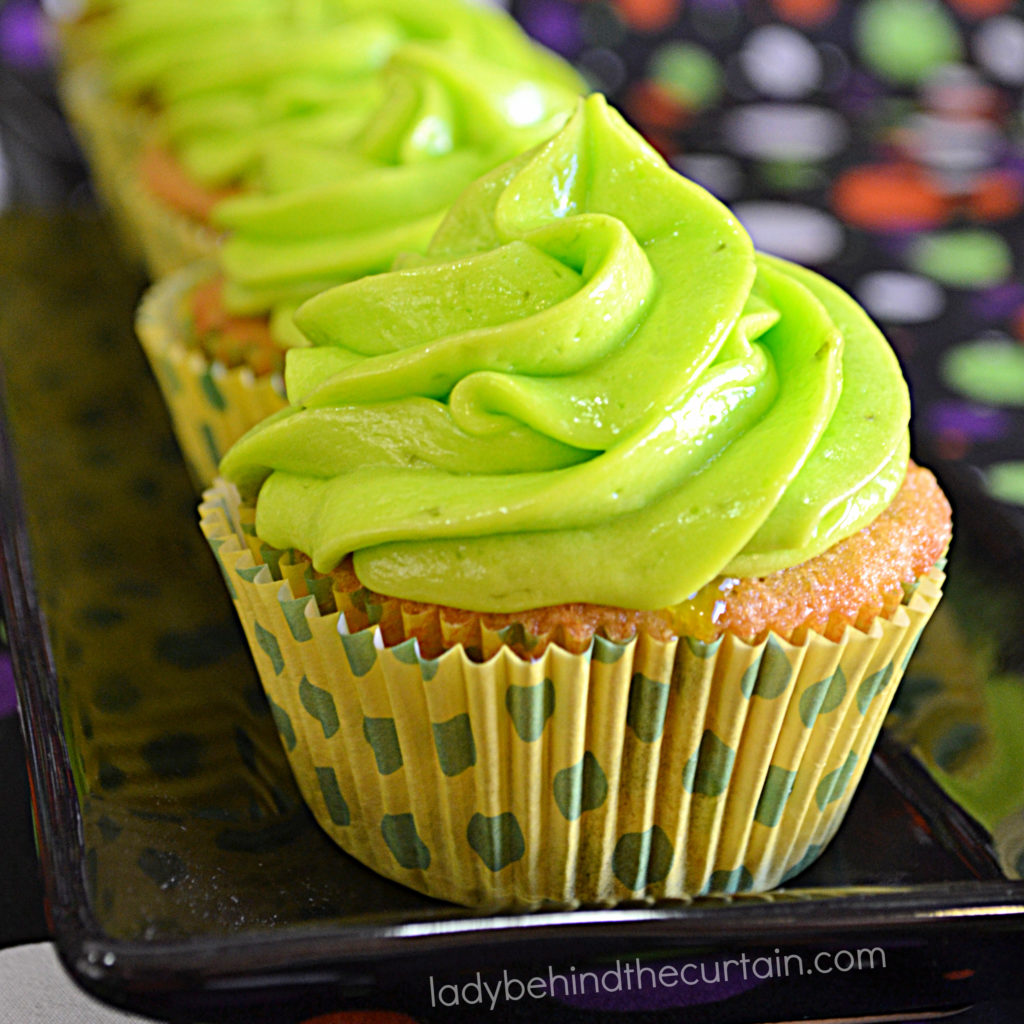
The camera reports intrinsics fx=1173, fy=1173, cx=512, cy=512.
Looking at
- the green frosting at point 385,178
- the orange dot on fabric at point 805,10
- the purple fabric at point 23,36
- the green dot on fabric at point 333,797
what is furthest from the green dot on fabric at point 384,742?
the purple fabric at point 23,36

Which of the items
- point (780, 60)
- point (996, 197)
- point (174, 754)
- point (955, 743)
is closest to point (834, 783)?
point (955, 743)

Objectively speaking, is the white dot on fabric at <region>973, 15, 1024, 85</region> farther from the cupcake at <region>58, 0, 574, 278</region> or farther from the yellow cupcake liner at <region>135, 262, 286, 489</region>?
the yellow cupcake liner at <region>135, 262, 286, 489</region>

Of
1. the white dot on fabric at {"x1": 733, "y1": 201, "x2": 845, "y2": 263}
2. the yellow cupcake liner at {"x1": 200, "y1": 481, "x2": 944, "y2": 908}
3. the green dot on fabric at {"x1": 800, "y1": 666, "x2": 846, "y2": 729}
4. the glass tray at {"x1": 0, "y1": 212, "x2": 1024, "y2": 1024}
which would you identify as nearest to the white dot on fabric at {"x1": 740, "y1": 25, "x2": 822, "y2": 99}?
the white dot on fabric at {"x1": 733, "y1": 201, "x2": 845, "y2": 263}

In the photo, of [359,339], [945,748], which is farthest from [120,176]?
[945,748]

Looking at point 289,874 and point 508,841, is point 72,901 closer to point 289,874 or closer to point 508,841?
point 289,874

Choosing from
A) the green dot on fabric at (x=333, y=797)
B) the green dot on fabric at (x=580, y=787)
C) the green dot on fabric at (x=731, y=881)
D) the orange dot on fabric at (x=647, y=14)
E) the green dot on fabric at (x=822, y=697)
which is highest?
the green dot on fabric at (x=822, y=697)

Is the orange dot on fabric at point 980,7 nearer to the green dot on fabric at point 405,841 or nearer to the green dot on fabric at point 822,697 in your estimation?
the green dot on fabric at point 822,697

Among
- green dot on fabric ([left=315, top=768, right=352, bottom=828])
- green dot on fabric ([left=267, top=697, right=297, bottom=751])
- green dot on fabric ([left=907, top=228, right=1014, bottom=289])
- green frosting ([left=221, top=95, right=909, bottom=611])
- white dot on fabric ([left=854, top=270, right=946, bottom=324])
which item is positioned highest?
green frosting ([left=221, top=95, right=909, bottom=611])
